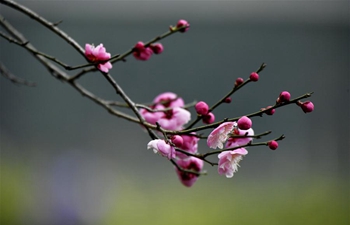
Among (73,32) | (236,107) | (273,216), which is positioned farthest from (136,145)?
(273,216)

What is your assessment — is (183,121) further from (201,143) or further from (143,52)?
(201,143)

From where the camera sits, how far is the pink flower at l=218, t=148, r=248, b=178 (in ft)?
1.43

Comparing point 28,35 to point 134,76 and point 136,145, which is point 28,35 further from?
point 136,145

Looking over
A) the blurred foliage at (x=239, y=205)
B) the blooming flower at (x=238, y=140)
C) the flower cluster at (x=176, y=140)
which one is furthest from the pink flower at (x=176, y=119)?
the blurred foliage at (x=239, y=205)

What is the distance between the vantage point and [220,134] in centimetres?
43

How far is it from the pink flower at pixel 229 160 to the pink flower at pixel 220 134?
0.01 meters

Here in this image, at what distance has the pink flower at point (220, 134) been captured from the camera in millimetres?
426

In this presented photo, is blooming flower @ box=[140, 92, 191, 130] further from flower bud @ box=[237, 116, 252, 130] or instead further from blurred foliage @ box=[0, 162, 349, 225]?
blurred foliage @ box=[0, 162, 349, 225]

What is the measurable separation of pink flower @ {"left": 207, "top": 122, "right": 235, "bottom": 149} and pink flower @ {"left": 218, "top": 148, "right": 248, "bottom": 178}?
0.01 metres

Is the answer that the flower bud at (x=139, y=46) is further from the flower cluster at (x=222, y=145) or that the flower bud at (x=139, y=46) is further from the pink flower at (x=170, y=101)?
the flower cluster at (x=222, y=145)

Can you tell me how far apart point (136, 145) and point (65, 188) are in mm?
642

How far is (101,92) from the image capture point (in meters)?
2.70

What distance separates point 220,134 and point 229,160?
26 millimetres

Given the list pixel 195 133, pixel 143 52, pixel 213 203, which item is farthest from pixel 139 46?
pixel 213 203
